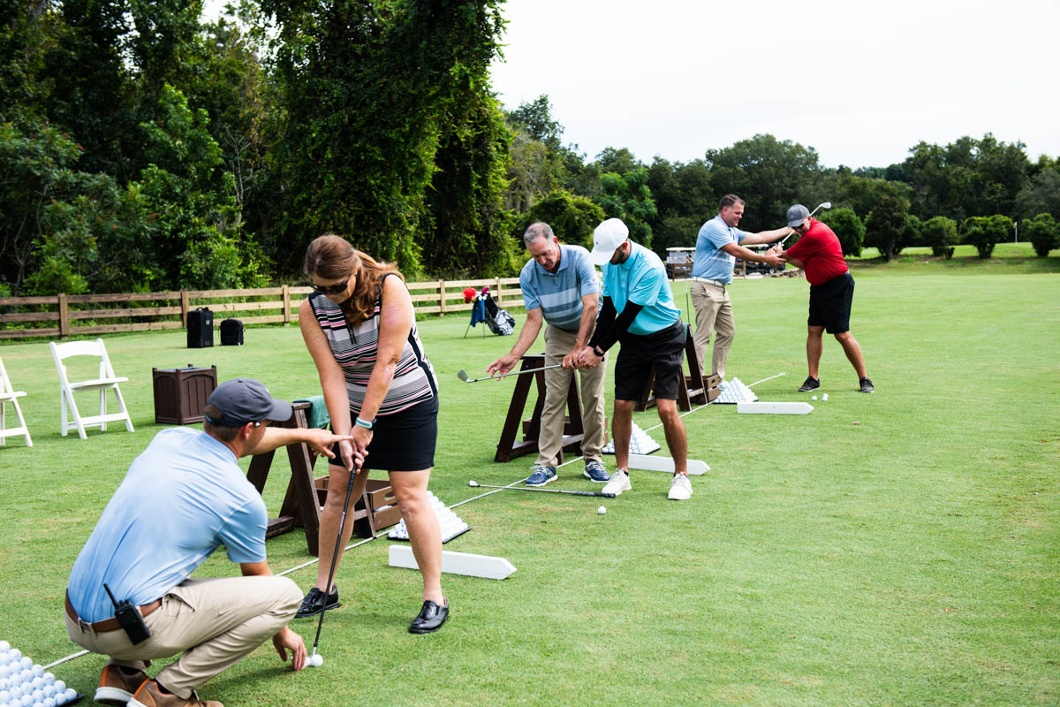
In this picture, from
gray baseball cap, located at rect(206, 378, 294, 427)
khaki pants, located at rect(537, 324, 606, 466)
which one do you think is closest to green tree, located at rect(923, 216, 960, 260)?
khaki pants, located at rect(537, 324, 606, 466)

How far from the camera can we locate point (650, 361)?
697 cm

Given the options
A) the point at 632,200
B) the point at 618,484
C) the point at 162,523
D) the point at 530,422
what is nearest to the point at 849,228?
the point at 632,200

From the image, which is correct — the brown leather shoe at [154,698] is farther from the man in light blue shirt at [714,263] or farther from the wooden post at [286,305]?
the wooden post at [286,305]

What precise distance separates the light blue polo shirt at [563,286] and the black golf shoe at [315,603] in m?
3.21

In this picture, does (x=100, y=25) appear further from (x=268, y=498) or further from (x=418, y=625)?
(x=418, y=625)

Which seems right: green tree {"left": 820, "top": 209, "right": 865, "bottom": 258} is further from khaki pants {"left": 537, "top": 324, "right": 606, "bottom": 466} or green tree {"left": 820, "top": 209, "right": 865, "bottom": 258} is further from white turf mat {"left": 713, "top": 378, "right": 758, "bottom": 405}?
khaki pants {"left": 537, "top": 324, "right": 606, "bottom": 466}

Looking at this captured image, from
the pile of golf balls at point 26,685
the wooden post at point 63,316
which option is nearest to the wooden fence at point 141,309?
the wooden post at point 63,316

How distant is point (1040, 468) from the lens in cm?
758

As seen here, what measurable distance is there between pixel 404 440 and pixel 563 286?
3.15 m

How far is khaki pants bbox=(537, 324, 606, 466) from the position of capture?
25.3 feet

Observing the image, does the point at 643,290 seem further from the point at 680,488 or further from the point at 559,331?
the point at 680,488

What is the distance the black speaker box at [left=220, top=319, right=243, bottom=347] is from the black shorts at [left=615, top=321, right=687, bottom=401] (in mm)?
15649

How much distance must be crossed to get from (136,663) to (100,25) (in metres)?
35.6

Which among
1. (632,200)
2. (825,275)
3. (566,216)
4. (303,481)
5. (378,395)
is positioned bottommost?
(303,481)
